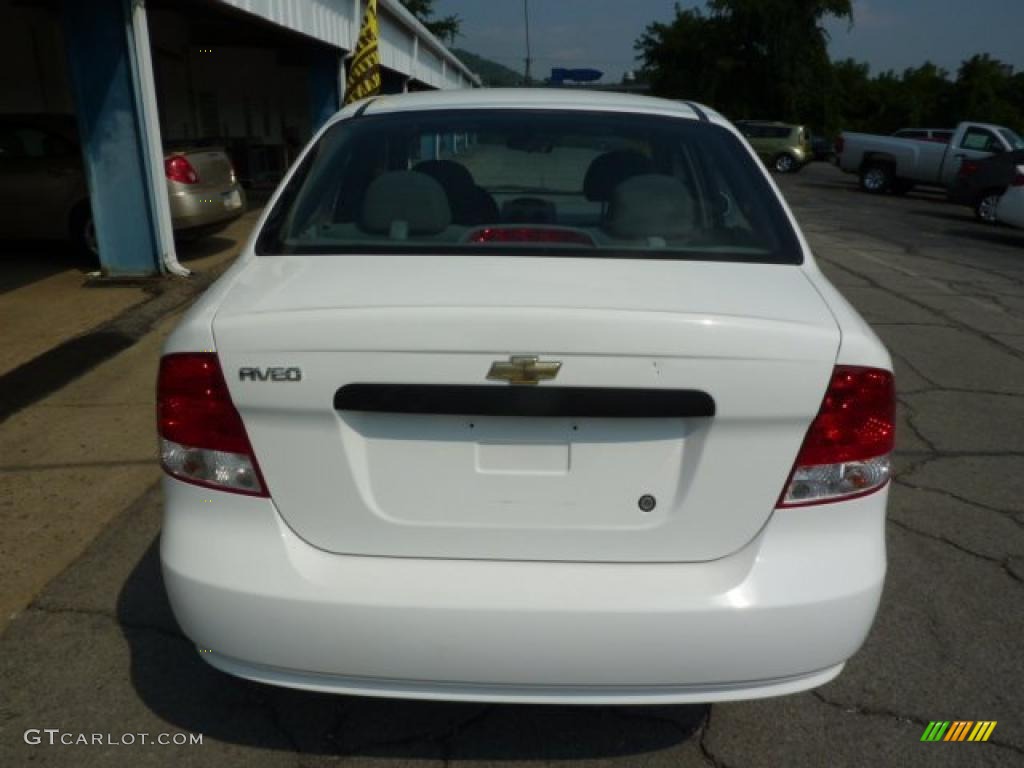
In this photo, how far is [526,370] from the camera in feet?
5.98

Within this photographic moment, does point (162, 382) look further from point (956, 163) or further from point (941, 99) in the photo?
point (941, 99)

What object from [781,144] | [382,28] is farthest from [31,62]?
[781,144]

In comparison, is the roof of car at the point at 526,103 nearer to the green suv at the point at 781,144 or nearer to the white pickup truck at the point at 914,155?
the white pickup truck at the point at 914,155

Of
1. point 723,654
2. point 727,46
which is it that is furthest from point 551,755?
point 727,46

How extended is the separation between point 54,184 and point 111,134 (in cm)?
161

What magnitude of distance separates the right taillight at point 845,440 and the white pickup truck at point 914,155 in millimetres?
19774

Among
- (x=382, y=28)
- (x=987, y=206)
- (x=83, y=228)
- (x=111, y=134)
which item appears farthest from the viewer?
(x=382, y=28)

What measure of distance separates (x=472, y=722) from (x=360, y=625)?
2.37 ft

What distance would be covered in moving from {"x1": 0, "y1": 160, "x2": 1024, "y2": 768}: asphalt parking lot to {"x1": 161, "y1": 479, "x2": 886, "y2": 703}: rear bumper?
46 cm

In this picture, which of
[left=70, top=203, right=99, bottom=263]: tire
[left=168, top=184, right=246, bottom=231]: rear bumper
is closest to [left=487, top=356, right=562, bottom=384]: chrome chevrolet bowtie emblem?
[left=168, top=184, right=246, bottom=231]: rear bumper

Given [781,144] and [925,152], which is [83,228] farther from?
[781,144]

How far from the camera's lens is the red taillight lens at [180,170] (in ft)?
29.6

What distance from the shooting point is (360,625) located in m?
1.89

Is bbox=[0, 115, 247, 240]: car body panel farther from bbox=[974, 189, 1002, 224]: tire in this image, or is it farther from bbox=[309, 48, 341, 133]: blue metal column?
bbox=[974, 189, 1002, 224]: tire
